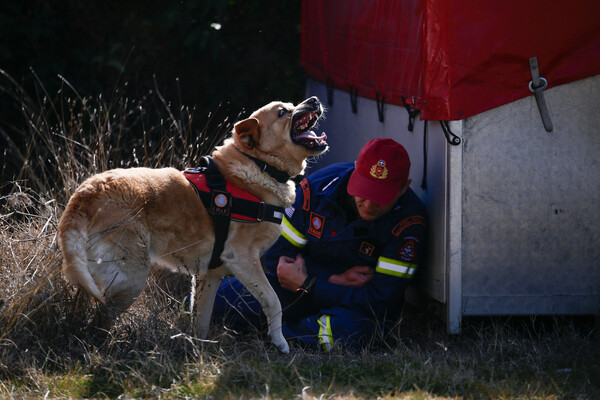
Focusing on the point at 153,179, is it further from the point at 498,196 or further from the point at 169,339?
the point at 498,196

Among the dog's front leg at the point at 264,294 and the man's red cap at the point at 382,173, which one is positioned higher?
the man's red cap at the point at 382,173

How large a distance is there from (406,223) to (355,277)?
1.65ft

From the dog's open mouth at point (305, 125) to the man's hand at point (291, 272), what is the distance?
784 millimetres

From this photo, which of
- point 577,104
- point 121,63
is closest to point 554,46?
point 577,104

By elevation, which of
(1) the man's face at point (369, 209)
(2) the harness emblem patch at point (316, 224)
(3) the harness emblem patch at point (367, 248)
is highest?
(1) the man's face at point (369, 209)

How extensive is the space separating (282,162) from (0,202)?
3.11 metres

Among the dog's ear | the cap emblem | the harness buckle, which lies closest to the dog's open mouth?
the dog's ear

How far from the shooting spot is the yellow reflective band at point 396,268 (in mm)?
3727

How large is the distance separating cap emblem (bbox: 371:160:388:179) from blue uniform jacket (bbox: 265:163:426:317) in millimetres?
313

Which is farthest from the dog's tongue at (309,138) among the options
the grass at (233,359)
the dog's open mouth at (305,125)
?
the grass at (233,359)

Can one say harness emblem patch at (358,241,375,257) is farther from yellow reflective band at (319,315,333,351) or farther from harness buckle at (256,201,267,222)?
harness buckle at (256,201,267,222)

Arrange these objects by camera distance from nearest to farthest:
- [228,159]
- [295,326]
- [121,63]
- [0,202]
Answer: [228,159], [295,326], [0,202], [121,63]

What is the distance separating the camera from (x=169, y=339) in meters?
3.22

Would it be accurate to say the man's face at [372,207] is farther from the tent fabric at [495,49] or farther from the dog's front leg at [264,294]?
the dog's front leg at [264,294]
